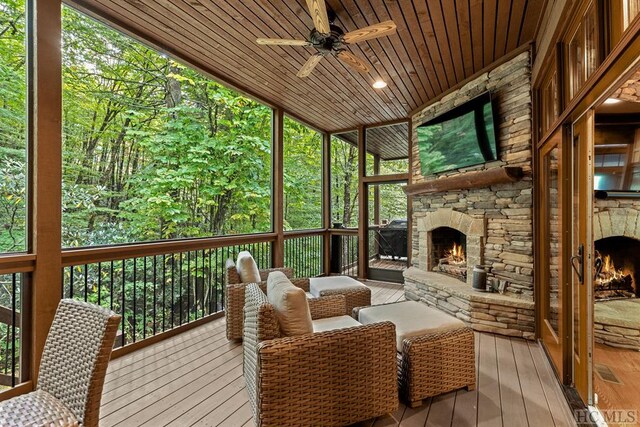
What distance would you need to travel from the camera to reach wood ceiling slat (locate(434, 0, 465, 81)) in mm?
2473

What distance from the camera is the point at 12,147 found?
2.15m

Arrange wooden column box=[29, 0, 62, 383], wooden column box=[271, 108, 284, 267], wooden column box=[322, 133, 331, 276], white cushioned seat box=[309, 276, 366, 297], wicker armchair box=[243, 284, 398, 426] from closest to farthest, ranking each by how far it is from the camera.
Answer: wicker armchair box=[243, 284, 398, 426]
wooden column box=[29, 0, 62, 383]
white cushioned seat box=[309, 276, 366, 297]
wooden column box=[271, 108, 284, 267]
wooden column box=[322, 133, 331, 276]

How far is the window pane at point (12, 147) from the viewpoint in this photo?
82.7 inches

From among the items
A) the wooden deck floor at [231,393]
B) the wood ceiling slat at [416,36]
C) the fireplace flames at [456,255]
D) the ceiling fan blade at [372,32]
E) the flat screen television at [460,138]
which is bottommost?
the wooden deck floor at [231,393]

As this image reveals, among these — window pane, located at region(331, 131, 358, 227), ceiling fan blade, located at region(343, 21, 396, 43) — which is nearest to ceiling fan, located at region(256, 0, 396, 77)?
ceiling fan blade, located at region(343, 21, 396, 43)

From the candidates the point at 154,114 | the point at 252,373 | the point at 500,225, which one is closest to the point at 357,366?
the point at 252,373

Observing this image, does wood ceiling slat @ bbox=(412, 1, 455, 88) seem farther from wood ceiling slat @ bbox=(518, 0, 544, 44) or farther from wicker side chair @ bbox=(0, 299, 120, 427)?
wicker side chair @ bbox=(0, 299, 120, 427)

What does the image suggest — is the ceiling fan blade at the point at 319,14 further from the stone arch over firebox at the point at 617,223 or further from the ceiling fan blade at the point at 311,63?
the stone arch over firebox at the point at 617,223

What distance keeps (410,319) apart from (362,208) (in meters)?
3.65

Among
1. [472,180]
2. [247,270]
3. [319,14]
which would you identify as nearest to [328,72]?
[319,14]

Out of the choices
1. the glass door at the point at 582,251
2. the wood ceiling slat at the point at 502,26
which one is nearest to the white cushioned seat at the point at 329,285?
the glass door at the point at 582,251

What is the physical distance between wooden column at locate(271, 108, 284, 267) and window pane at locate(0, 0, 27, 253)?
2.99 metres

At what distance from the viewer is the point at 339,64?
11.2 ft

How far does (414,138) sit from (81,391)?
16.6 ft
